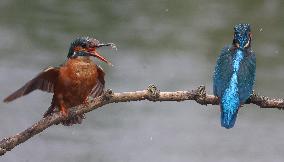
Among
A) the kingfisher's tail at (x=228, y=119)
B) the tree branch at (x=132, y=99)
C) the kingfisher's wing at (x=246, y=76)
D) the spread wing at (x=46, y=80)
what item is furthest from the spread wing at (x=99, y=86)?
the kingfisher's tail at (x=228, y=119)

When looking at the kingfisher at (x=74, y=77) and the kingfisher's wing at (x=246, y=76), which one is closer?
the kingfisher's wing at (x=246, y=76)

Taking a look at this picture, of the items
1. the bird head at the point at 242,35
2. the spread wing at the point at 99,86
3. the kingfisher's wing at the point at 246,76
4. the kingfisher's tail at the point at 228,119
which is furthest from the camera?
the spread wing at the point at 99,86

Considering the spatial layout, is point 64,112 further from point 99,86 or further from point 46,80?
A: point 99,86

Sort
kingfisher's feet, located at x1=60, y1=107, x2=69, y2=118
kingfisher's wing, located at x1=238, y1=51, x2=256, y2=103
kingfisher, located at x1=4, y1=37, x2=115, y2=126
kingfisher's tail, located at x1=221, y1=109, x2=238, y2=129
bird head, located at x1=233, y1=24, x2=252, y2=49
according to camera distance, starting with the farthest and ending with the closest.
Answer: kingfisher, located at x1=4, y1=37, x2=115, y2=126
kingfisher's feet, located at x1=60, y1=107, x2=69, y2=118
bird head, located at x1=233, y1=24, x2=252, y2=49
kingfisher's wing, located at x1=238, y1=51, x2=256, y2=103
kingfisher's tail, located at x1=221, y1=109, x2=238, y2=129

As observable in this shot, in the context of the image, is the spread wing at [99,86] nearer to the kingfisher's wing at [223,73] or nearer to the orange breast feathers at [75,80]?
the orange breast feathers at [75,80]

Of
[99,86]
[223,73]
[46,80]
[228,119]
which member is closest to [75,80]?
[46,80]

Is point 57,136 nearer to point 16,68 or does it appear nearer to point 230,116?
point 16,68

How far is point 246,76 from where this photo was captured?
3.82 metres

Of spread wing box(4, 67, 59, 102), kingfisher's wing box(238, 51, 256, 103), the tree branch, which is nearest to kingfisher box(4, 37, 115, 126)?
spread wing box(4, 67, 59, 102)

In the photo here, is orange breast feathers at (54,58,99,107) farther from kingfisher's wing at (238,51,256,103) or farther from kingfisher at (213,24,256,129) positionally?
kingfisher's wing at (238,51,256,103)

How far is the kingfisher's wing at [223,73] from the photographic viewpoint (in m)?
3.77

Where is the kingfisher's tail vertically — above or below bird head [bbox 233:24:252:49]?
below

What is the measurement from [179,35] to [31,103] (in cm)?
300

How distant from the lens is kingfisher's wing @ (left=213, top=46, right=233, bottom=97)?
3.77m
